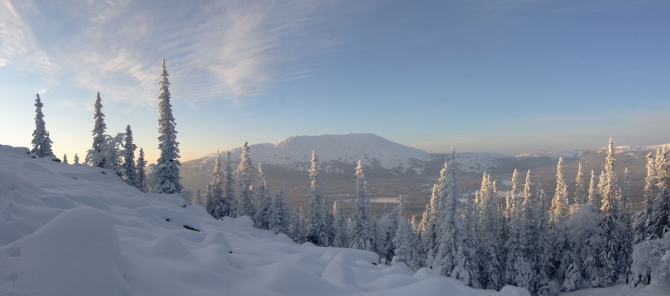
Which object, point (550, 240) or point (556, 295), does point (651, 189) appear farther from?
point (556, 295)

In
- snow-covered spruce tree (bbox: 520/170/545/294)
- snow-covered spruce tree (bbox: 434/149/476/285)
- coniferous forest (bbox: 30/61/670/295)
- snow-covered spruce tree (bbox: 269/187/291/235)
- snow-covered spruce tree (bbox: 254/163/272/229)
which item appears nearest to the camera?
snow-covered spruce tree (bbox: 434/149/476/285)

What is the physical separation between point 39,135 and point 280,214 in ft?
106

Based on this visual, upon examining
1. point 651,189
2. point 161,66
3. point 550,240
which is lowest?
point 550,240

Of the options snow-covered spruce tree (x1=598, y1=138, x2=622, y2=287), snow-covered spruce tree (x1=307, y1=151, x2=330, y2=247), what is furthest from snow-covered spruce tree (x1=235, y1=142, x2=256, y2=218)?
snow-covered spruce tree (x1=598, y1=138, x2=622, y2=287)

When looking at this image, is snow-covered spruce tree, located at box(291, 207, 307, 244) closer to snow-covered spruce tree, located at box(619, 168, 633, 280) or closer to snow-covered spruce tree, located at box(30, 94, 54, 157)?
snow-covered spruce tree, located at box(30, 94, 54, 157)

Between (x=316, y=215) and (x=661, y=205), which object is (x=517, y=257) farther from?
(x=316, y=215)

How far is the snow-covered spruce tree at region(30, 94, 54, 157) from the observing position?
37812 millimetres

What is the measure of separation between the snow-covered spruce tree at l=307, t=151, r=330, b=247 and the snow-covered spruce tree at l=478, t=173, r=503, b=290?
1828 cm

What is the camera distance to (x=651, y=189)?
30.4 metres

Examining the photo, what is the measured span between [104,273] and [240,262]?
4391 mm

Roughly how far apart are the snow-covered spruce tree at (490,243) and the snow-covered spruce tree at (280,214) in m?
23.4

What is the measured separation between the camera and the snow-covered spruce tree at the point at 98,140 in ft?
122

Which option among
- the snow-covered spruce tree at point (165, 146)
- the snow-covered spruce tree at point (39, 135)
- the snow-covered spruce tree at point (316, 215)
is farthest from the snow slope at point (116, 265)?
the snow-covered spruce tree at point (39, 135)

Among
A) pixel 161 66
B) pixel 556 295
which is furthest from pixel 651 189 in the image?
pixel 161 66
